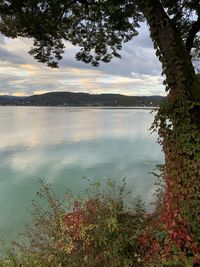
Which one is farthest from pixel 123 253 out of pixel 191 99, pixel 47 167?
pixel 47 167

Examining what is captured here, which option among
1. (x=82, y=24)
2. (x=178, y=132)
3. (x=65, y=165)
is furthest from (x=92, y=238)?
(x=65, y=165)

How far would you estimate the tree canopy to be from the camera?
10.0 m

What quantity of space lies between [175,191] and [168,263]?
138cm

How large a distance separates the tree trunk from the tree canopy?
0.37 meters

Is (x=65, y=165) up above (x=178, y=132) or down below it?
below

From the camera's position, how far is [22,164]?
94.3 ft

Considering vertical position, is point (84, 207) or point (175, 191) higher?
point (175, 191)

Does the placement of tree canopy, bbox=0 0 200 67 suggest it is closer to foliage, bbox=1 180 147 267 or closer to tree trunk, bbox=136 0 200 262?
tree trunk, bbox=136 0 200 262

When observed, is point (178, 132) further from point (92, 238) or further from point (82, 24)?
point (82, 24)

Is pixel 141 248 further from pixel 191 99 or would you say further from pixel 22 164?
pixel 22 164

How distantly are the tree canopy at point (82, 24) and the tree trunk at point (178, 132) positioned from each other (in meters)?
0.37

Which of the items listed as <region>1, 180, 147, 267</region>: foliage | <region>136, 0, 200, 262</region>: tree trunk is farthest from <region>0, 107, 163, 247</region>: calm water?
<region>136, 0, 200, 262</region>: tree trunk

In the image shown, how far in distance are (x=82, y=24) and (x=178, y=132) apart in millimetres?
6952

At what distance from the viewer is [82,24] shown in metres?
12.9
